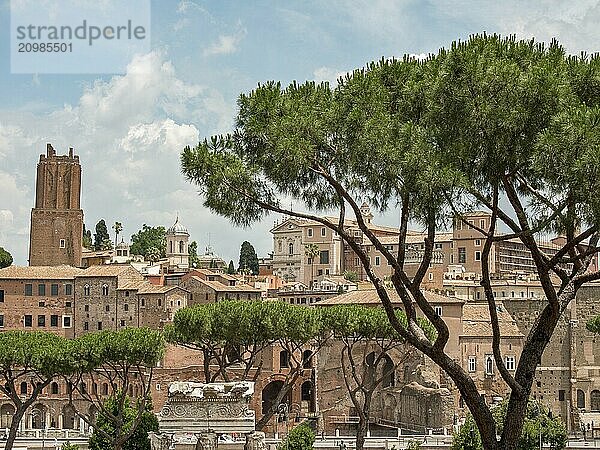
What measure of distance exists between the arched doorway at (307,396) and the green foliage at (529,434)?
14.2 metres

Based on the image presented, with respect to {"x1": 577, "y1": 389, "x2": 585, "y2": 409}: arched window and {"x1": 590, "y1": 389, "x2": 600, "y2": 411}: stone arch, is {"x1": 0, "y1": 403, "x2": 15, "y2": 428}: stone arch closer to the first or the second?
{"x1": 577, "y1": 389, "x2": 585, "y2": 409}: arched window

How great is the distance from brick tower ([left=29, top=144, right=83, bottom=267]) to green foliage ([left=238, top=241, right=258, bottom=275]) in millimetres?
24697

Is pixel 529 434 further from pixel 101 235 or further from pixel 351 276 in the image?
pixel 101 235

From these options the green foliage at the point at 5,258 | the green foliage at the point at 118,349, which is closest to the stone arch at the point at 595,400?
the green foliage at the point at 118,349

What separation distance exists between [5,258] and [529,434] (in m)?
59.9

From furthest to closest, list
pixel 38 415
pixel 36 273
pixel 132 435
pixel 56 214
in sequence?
pixel 56 214 < pixel 36 273 < pixel 38 415 < pixel 132 435

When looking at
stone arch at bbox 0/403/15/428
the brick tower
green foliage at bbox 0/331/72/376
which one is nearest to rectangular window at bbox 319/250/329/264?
the brick tower

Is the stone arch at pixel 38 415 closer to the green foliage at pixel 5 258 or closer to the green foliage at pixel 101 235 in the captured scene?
the green foliage at pixel 5 258

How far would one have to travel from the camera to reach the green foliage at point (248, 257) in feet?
299

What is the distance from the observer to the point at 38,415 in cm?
4656

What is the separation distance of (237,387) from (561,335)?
2887cm

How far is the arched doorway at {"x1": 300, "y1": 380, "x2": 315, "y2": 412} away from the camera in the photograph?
146 ft

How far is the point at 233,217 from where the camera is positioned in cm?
1420

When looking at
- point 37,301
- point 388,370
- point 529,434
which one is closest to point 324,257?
point 37,301
